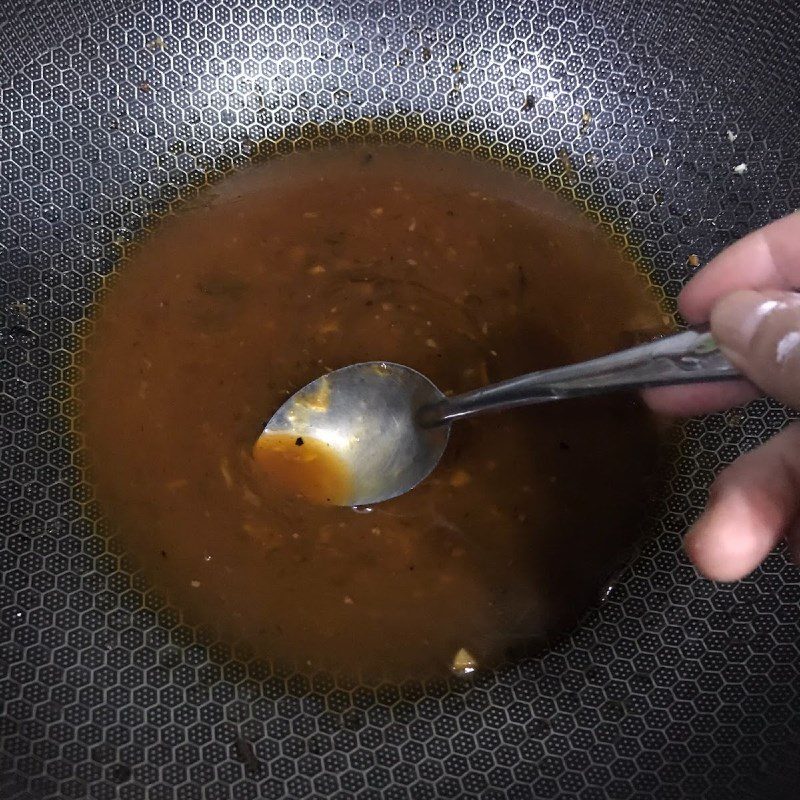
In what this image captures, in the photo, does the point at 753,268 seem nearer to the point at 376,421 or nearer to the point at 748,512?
the point at 748,512

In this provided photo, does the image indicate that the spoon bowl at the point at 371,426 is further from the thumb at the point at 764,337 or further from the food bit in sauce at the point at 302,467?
the thumb at the point at 764,337

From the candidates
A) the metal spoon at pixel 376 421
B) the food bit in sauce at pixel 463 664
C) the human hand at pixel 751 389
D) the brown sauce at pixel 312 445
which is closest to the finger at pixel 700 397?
the human hand at pixel 751 389

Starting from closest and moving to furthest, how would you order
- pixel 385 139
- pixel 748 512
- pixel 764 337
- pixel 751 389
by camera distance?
pixel 764 337, pixel 748 512, pixel 751 389, pixel 385 139

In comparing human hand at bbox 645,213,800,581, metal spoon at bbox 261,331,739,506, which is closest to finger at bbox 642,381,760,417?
human hand at bbox 645,213,800,581

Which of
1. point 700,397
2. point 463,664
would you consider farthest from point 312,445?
point 700,397

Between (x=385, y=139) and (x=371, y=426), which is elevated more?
(x=385, y=139)

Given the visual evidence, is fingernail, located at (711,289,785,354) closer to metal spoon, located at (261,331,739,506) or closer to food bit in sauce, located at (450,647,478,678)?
metal spoon, located at (261,331,739,506)
